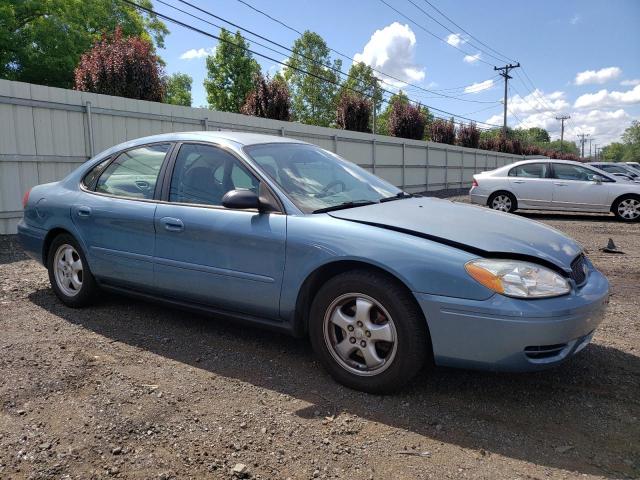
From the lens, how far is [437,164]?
2403 cm

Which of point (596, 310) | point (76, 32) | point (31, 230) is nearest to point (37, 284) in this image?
point (31, 230)

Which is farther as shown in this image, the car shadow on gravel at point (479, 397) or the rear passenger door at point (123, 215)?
the rear passenger door at point (123, 215)

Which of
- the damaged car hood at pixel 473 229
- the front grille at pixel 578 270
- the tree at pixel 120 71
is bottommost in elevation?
the front grille at pixel 578 270

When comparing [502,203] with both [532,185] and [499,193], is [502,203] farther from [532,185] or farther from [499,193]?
[532,185]

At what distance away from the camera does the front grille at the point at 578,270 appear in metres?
2.95

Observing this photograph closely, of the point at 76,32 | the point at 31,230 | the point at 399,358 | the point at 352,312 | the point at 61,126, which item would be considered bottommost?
the point at 399,358

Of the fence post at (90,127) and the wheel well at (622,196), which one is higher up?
the fence post at (90,127)

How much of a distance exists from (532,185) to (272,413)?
11622 mm

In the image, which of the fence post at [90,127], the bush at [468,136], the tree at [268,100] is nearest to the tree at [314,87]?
the bush at [468,136]

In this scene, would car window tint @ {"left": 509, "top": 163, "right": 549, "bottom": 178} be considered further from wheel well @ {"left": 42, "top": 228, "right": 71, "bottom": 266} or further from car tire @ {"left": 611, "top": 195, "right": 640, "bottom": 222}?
wheel well @ {"left": 42, "top": 228, "right": 71, "bottom": 266}

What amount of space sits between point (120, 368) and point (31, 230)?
7.21 ft

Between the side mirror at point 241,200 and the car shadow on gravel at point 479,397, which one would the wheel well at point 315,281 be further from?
the side mirror at point 241,200

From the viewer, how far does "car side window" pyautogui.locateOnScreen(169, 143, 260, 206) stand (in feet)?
11.8

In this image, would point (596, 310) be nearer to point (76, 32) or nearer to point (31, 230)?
point (31, 230)
